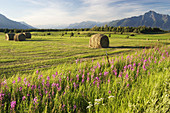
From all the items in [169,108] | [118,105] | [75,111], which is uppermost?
[169,108]

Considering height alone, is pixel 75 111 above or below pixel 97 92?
below

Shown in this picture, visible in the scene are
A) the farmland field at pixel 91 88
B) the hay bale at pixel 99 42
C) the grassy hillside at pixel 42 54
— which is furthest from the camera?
the hay bale at pixel 99 42

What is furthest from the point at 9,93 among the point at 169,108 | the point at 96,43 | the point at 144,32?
the point at 144,32

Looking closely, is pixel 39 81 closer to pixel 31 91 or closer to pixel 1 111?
pixel 31 91

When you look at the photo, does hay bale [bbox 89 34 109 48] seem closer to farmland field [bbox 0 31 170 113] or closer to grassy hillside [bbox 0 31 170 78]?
grassy hillside [bbox 0 31 170 78]

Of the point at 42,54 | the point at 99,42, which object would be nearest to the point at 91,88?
the point at 42,54

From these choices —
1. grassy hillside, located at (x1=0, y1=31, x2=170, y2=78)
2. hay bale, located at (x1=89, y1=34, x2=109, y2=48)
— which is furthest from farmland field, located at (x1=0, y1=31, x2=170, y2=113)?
hay bale, located at (x1=89, y1=34, x2=109, y2=48)

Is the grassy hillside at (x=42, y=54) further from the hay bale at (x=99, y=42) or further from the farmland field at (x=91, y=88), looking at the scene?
the farmland field at (x=91, y=88)

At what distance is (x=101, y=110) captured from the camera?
363 centimetres

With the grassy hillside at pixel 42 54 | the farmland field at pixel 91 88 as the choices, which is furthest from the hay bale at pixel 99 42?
the farmland field at pixel 91 88

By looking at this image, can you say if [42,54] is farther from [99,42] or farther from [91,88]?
[91,88]

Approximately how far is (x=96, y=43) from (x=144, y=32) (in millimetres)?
62773

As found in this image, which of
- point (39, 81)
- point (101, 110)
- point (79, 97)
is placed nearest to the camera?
point (101, 110)

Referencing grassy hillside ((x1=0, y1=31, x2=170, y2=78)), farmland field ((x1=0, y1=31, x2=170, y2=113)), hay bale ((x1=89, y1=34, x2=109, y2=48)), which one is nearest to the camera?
farmland field ((x1=0, y1=31, x2=170, y2=113))
